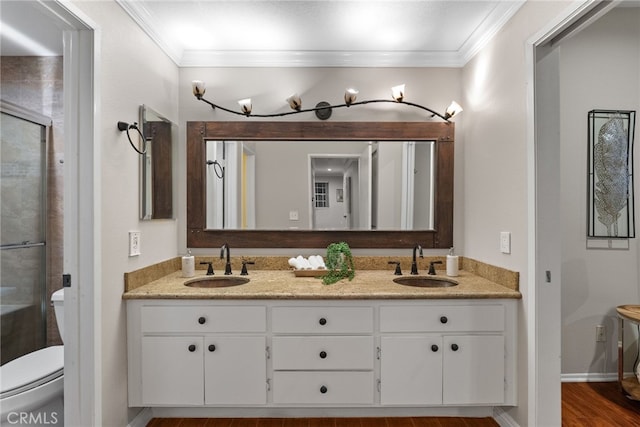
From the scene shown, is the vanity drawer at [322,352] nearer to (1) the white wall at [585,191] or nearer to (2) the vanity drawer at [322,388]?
(2) the vanity drawer at [322,388]

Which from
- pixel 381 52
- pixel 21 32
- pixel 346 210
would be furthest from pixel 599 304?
pixel 21 32

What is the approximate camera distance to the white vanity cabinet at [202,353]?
6.31 feet

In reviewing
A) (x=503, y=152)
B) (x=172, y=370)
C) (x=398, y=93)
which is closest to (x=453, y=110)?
(x=398, y=93)

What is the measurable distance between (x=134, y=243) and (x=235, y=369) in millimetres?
907

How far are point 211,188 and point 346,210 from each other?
1024 mm

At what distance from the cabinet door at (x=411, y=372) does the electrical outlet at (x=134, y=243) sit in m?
1.48

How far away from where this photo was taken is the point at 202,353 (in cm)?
193

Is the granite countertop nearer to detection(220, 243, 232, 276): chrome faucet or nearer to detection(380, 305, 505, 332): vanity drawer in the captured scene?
detection(380, 305, 505, 332): vanity drawer

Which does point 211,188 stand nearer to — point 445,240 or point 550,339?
point 445,240

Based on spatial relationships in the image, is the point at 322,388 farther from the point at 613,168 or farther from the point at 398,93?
the point at 613,168

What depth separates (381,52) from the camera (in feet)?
8.20

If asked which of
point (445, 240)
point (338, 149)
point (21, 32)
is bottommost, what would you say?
point (445, 240)

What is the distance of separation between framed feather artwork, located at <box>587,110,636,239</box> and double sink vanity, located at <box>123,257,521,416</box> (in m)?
1.25

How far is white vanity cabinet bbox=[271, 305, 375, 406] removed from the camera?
1.94 meters
